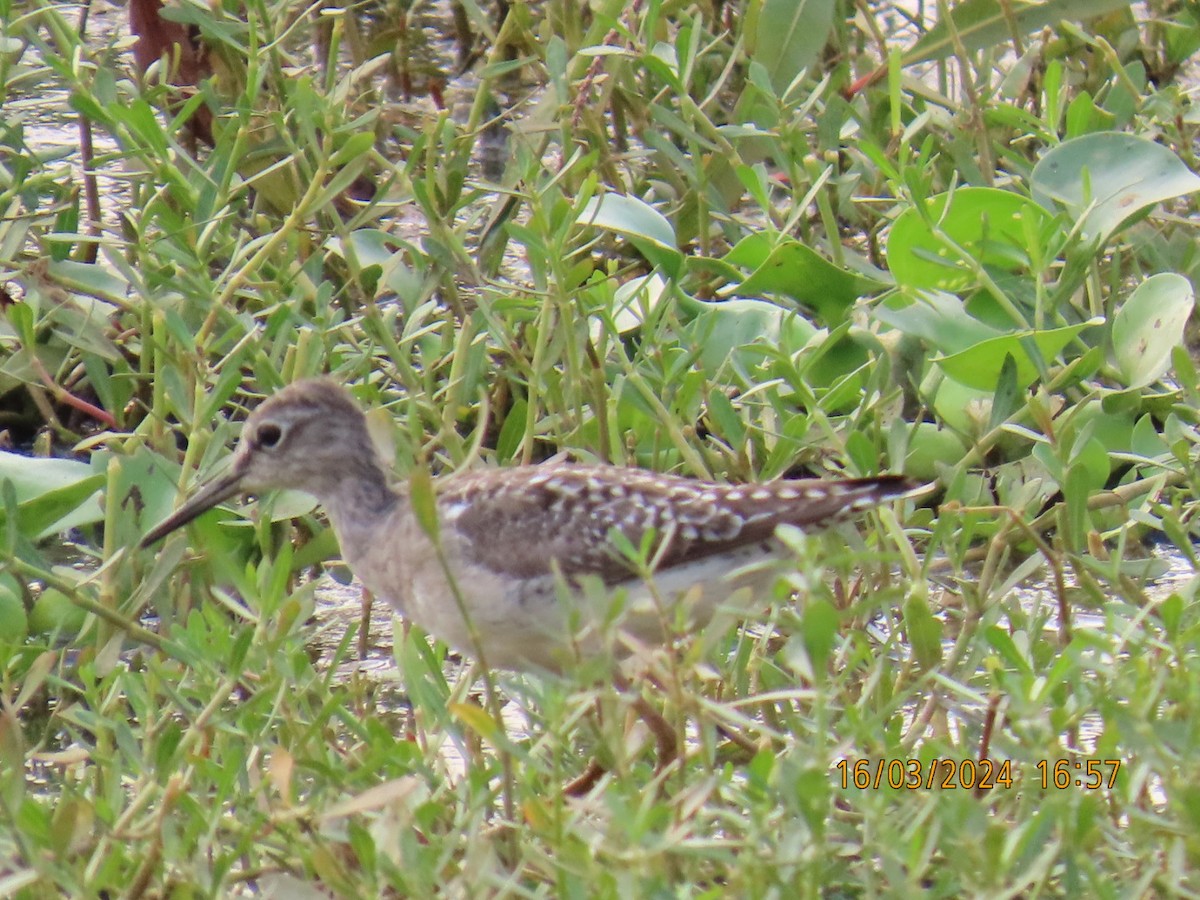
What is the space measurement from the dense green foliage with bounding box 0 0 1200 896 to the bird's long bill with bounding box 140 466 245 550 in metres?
0.06

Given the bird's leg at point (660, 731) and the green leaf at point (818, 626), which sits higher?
the green leaf at point (818, 626)

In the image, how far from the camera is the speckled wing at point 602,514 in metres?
3.88

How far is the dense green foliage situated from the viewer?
261cm

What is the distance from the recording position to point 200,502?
13.4 feet

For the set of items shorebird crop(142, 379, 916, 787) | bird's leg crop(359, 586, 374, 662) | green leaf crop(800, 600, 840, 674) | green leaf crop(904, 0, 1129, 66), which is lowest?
bird's leg crop(359, 586, 374, 662)

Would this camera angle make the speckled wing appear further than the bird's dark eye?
No

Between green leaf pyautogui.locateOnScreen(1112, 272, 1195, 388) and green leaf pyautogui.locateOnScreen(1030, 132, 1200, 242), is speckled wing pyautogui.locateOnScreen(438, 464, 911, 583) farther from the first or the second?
green leaf pyautogui.locateOnScreen(1030, 132, 1200, 242)

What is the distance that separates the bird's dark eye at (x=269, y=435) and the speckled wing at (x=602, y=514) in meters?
0.41

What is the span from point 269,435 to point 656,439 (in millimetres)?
887

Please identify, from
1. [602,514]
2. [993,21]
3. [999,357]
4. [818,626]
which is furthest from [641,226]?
[818,626]

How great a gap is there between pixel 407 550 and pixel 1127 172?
6.70 feet

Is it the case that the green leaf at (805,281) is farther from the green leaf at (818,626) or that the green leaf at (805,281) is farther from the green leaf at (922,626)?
the green leaf at (818,626)
